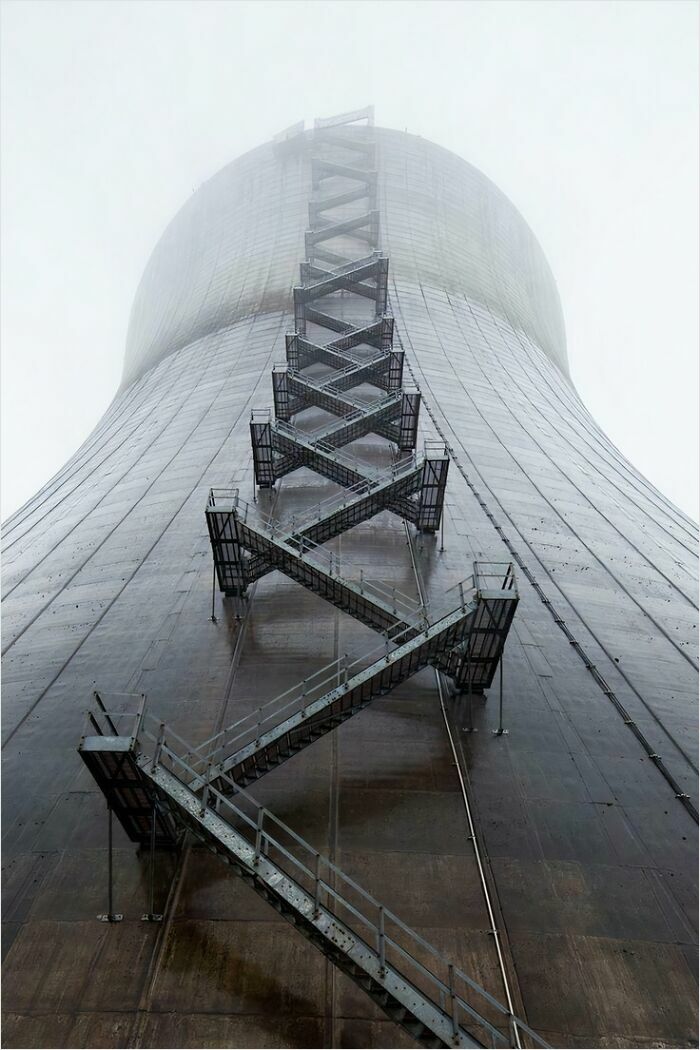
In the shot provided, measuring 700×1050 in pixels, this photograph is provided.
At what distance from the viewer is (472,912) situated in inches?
247

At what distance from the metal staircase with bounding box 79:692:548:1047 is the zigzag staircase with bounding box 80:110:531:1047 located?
0.01m

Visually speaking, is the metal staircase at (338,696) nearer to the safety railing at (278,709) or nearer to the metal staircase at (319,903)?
the safety railing at (278,709)

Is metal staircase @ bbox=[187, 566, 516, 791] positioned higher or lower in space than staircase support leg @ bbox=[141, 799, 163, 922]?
higher

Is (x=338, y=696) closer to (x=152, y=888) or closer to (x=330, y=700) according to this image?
(x=330, y=700)

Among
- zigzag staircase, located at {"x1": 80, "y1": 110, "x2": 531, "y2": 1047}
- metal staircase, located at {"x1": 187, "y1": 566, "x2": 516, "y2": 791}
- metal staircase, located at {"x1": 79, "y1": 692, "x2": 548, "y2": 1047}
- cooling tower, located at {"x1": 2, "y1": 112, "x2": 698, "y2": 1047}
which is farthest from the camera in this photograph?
metal staircase, located at {"x1": 187, "y1": 566, "x2": 516, "y2": 791}

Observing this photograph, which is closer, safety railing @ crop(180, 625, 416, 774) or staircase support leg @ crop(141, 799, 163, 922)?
staircase support leg @ crop(141, 799, 163, 922)

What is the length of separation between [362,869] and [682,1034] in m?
3.30

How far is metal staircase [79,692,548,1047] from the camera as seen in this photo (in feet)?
16.5

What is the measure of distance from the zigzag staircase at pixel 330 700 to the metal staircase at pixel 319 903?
15 mm

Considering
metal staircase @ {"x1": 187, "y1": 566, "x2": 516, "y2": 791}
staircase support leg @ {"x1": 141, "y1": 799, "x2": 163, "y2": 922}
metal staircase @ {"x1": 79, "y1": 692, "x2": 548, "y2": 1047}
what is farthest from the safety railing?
staircase support leg @ {"x1": 141, "y1": 799, "x2": 163, "y2": 922}

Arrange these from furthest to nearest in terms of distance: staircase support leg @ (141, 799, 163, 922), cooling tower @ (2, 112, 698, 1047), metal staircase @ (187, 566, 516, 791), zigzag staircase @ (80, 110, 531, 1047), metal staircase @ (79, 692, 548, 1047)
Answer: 1. metal staircase @ (187, 566, 516, 791)
2. staircase support leg @ (141, 799, 163, 922)
3. cooling tower @ (2, 112, 698, 1047)
4. zigzag staircase @ (80, 110, 531, 1047)
5. metal staircase @ (79, 692, 548, 1047)

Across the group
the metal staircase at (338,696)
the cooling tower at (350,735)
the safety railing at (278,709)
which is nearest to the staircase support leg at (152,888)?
the cooling tower at (350,735)

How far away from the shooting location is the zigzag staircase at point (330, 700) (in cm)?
530

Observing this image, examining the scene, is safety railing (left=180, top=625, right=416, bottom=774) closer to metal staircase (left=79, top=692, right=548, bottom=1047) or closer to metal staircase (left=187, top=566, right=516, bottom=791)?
metal staircase (left=187, top=566, right=516, bottom=791)
